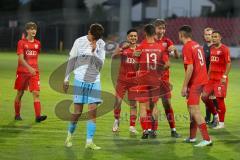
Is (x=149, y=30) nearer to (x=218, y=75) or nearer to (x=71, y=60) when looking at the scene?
(x=71, y=60)

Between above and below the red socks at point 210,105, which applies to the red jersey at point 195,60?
above

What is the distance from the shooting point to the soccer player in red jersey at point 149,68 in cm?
922

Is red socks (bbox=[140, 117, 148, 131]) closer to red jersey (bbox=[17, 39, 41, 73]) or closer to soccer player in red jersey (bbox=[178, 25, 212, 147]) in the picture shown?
soccer player in red jersey (bbox=[178, 25, 212, 147])

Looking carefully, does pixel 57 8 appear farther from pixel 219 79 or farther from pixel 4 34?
pixel 219 79

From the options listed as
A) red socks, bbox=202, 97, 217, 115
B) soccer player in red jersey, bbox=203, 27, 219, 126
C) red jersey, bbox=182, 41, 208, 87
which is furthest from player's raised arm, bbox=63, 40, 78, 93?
red socks, bbox=202, 97, 217, 115

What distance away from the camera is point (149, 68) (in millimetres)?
9422

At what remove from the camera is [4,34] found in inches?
1821

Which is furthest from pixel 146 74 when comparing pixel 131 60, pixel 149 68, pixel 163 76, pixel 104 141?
pixel 104 141

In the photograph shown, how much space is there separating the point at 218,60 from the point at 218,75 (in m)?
0.30

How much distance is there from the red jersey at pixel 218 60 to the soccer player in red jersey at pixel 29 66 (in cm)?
347

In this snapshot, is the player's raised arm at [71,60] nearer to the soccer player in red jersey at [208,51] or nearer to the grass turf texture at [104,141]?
the grass turf texture at [104,141]

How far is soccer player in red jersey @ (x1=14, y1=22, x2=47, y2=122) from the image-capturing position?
11.0m

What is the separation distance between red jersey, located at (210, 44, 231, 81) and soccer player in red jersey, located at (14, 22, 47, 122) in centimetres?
347

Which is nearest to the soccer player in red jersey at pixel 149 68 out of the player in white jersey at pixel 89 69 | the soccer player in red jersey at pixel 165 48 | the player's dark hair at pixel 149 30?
the player's dark hair at pixel 149 30
